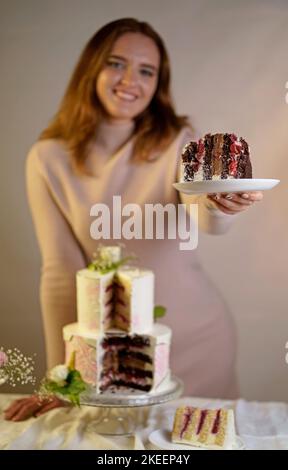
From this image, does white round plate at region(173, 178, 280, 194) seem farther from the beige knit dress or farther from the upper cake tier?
the beige knit dress

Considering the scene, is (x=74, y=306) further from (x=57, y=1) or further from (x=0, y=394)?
(x=57, y=1)

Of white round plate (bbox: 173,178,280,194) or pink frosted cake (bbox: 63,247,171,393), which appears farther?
pink frosted cake (bbox: 63,247,171,393)

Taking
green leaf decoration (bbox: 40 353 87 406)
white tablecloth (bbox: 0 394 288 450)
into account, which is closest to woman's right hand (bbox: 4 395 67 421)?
white tablecloth (bbox: 0 394 288 450)

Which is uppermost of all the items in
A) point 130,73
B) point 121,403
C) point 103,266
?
point 130,73

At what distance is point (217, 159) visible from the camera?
2.31 m

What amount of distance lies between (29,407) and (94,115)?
1.32 m

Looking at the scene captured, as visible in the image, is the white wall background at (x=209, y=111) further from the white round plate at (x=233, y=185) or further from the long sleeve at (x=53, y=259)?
the white round plate at (x=233, y=185)

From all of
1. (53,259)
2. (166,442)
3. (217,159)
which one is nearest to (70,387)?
(166,442)

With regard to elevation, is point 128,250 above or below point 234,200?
below

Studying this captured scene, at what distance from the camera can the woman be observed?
2889 mm

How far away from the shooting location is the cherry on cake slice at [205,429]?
7.62 ft

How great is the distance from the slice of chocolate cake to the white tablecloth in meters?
0.98

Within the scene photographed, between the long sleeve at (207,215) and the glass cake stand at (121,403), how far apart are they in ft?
2.29

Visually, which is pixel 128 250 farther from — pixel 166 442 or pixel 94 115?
pixel 166 442
